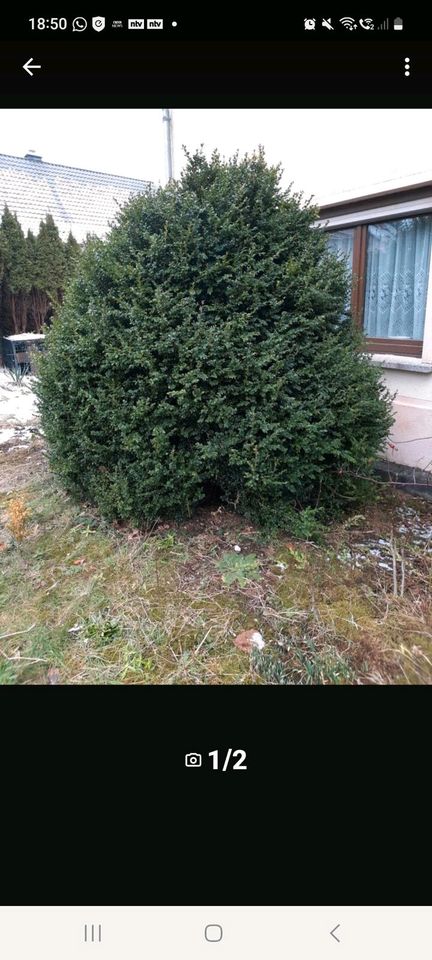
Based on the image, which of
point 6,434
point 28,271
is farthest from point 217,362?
point 28,271

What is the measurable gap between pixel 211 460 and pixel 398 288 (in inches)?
104

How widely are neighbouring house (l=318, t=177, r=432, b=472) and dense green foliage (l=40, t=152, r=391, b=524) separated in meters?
1.15

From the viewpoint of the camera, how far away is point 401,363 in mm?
3908

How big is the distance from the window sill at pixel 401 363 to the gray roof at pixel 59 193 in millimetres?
10574

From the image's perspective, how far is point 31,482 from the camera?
4.00 meters

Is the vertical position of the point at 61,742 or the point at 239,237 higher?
the point at 239,237

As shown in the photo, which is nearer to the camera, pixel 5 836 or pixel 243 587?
pixel 5 836

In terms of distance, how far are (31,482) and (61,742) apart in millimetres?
3230

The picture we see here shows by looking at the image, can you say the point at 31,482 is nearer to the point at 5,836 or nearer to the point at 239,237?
the point at 239,237

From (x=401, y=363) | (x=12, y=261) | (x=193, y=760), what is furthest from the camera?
(x=12, y=261)
